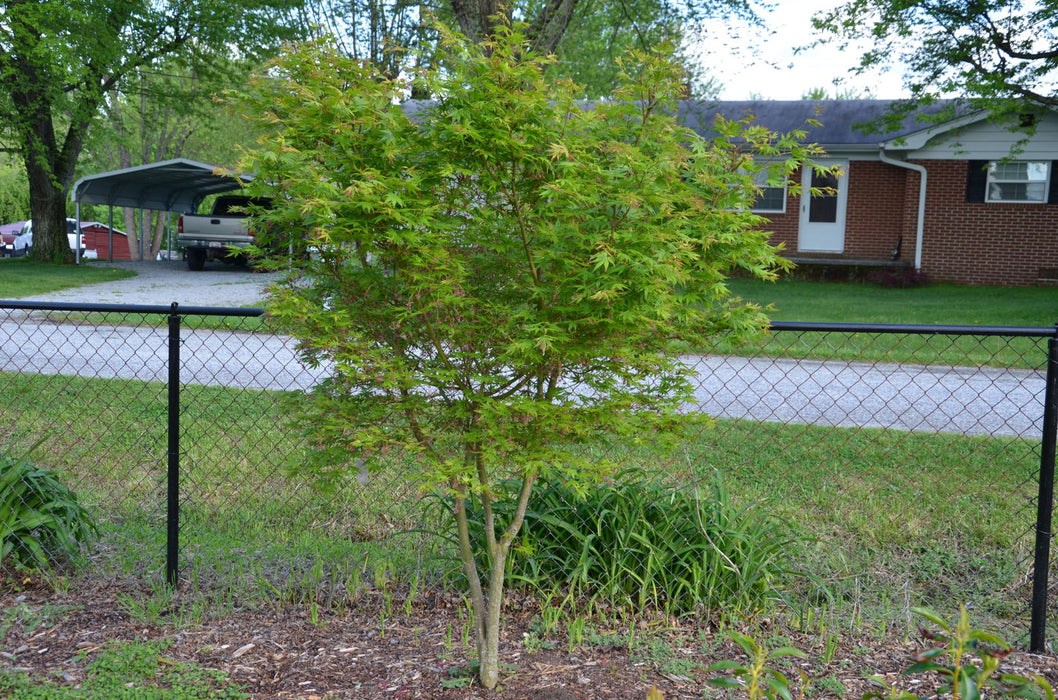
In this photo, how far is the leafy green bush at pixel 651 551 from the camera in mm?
3287

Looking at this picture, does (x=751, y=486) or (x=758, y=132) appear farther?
(x=751, y=486)

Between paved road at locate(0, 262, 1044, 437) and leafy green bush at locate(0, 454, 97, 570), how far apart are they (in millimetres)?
1526

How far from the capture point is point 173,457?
3.56 metres

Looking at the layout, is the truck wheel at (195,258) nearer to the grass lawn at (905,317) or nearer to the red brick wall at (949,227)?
the grass lawn at (905,317)

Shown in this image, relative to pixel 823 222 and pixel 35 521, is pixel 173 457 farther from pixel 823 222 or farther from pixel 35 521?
pixel 823 222

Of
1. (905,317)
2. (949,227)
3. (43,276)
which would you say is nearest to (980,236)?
(949,227)

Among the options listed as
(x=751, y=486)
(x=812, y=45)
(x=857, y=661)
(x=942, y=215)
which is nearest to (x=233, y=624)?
(x=857, y=661)

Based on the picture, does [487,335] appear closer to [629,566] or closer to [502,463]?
[502,463]

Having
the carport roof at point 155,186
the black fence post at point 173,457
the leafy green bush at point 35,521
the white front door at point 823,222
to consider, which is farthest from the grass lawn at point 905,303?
the carport roof at point 155,186

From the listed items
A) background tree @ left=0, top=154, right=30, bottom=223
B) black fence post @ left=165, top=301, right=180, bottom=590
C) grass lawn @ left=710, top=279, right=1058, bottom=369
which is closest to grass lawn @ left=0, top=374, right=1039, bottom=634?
black fence post @ left=165, top=301, right=180, bottom=590

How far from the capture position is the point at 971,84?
13.0 m

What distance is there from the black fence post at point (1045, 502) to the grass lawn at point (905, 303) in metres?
6.81

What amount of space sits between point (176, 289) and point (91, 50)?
521 centimetres

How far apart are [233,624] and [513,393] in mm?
1520
